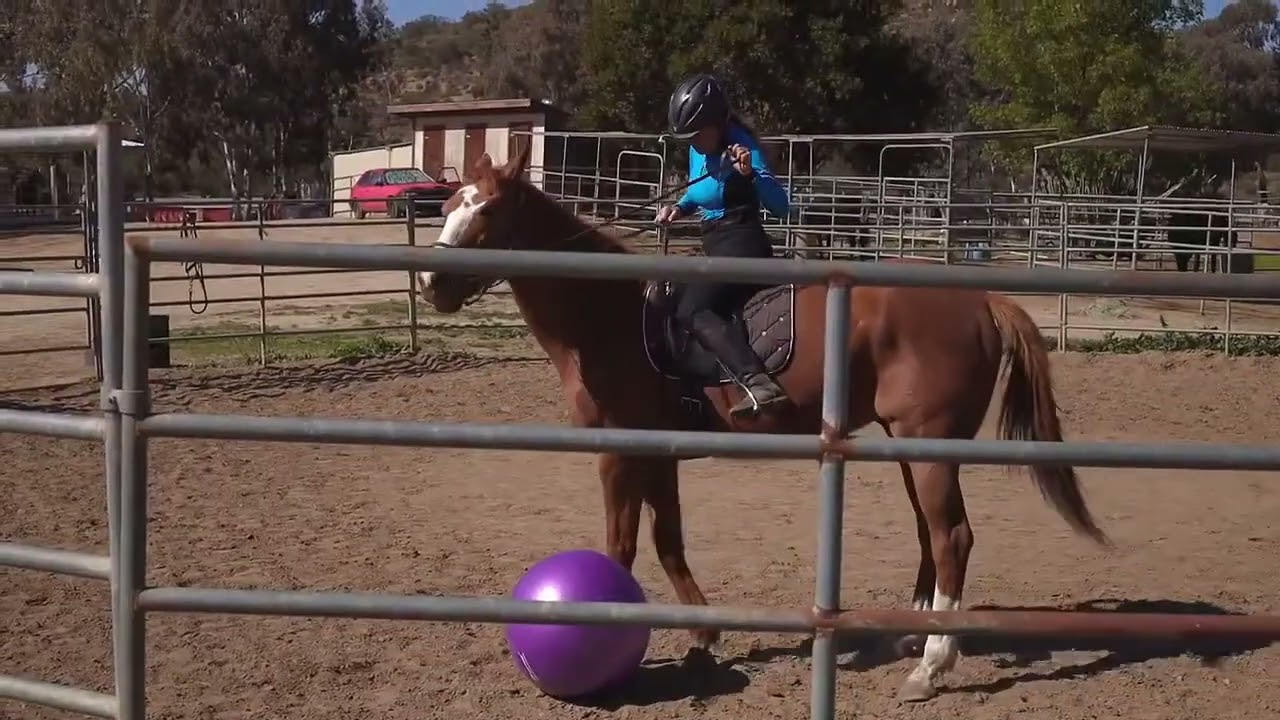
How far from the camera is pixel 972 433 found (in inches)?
181

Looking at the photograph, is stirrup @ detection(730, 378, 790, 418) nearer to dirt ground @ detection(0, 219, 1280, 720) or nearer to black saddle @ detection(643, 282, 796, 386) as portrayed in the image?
black saddle @ detection(643, 282, 796, 386)

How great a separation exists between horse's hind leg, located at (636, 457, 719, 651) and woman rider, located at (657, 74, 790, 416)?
383 millimetres

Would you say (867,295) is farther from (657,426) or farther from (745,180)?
(657,426)

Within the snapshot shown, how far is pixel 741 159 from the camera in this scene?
458 centimetres

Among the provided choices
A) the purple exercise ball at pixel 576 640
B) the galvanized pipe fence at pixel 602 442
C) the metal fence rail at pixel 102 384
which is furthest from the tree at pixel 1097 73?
the metal fence rail at pixel 102 384

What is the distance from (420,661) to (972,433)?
7.48 ft

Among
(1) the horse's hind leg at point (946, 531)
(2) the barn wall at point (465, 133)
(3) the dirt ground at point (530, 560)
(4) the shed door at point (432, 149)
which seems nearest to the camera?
(3) the dirt ground at point (530, 560)

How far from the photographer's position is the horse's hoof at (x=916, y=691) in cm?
423

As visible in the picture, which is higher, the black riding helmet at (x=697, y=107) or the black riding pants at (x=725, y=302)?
the black riding helmet at (x=697, y=107)

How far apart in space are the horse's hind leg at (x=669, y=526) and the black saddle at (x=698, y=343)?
357mm

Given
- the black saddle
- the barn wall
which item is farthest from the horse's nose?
the barn wall

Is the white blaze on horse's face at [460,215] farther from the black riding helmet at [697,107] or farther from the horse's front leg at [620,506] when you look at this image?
the horse's front leg at [620,506]

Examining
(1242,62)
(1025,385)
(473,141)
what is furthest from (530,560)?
(1242,62)

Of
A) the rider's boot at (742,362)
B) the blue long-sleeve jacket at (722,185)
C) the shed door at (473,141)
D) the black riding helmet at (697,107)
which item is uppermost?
the shed door at (473,141)
